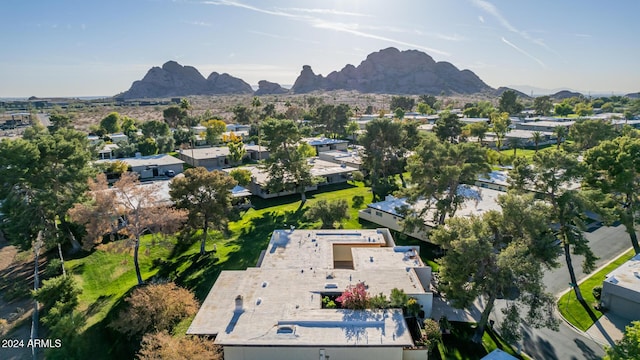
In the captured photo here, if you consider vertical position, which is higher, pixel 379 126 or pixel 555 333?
pixel 379 126

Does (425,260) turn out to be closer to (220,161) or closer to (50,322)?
(50,322)

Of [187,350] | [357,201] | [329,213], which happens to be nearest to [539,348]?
[187,350]

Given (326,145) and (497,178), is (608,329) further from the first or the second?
(326,145)

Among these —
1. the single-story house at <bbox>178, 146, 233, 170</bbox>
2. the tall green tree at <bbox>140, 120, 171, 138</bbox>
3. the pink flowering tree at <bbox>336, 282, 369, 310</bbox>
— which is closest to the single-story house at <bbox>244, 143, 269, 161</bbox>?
the single-story house at <bbox>178, 146, 233, 170</bbox>

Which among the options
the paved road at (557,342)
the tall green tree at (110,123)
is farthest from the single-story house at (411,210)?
the tall green tree at (110,123)

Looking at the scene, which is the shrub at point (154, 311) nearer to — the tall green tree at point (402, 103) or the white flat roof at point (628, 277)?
the white flat roof at point (628, 277)

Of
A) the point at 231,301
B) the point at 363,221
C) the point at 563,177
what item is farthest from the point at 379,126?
the point at 231,301

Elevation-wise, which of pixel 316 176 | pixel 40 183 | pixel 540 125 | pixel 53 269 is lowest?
pixel 53 269
